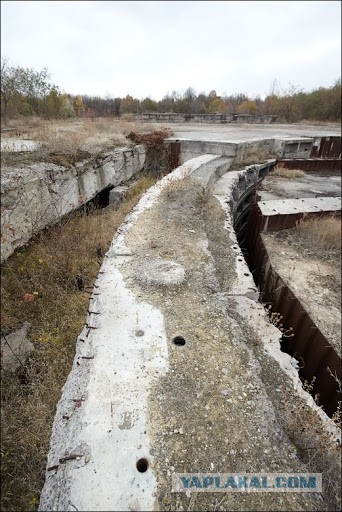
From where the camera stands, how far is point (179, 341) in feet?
8.00

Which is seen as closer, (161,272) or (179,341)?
(179,341)

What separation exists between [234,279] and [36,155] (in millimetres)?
5248

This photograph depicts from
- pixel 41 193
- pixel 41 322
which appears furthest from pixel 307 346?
pixel 41 193

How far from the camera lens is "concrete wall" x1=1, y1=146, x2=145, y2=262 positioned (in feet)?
15.2

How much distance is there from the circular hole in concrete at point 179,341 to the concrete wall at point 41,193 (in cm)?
357

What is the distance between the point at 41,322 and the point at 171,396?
2.71m

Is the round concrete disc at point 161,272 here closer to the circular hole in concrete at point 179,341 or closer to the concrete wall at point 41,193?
the circular hole in concrete at point 179,341

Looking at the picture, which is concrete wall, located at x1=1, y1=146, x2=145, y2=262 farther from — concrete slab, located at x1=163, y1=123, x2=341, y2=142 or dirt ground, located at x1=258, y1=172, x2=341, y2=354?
concrete slab, located at x1=163, y1=123, x2=341, y2=142

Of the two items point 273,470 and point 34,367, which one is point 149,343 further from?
point 34,367

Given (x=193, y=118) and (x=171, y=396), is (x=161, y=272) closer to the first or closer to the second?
(x=171, y=396)

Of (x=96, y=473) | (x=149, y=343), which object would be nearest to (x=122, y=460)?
(x=96, y=473)

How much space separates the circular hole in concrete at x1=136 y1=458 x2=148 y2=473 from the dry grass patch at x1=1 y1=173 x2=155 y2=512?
1188 millimetres

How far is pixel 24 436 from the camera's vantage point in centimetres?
251

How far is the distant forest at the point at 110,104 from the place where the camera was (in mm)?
20844
